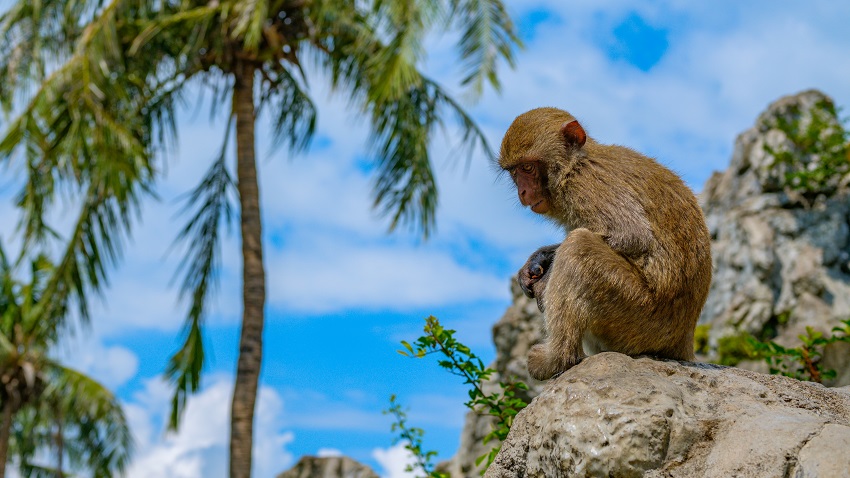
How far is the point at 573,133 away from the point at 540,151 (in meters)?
0.21

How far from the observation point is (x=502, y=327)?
11180mm

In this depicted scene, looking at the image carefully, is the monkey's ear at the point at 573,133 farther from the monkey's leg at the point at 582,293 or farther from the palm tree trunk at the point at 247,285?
the palm tree trunk at the point at 247,285

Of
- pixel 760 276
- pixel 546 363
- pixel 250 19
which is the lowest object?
pixel 546 363

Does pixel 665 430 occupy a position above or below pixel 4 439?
below

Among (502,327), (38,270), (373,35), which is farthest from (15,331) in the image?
(502,327)

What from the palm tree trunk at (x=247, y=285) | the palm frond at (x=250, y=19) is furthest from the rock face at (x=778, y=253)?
the palm frond at (x=250, y=19)

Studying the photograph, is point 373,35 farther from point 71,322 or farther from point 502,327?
point 71,322

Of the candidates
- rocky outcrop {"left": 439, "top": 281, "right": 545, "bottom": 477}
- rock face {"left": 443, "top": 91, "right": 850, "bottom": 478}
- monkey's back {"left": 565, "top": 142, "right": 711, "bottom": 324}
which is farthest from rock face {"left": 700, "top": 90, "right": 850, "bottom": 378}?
monkey's back {"left": 565, "top": 142, "right": 711, "bottom": 324}

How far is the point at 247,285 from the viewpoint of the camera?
14.2 meters

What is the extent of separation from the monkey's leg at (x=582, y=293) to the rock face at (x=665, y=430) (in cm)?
29

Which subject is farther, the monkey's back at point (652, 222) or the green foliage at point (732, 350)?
the green foliage at point (732, 350)

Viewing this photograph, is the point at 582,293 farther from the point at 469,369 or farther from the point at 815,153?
the point at 815,153

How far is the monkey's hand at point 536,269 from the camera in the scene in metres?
4.90

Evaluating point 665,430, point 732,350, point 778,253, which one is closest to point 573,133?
point 665,430
